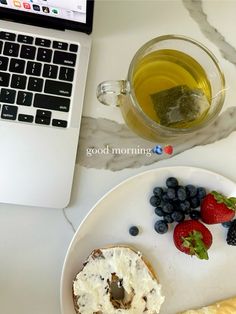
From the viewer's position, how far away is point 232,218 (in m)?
0.78

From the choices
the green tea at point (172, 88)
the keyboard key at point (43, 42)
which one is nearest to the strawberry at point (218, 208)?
the green tea at point (172, 88)

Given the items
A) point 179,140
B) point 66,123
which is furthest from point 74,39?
point 179,140

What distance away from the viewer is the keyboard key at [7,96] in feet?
2.39

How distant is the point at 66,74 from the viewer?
753 millimetres

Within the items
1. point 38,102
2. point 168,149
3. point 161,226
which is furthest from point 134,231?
point 38,102

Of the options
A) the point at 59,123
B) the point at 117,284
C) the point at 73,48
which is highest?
the point at 73,48

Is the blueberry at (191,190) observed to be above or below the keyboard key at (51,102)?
below

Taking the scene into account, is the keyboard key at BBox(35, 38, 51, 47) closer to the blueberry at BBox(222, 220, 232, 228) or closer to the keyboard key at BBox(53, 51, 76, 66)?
the keyboard key at BBox(53, 51, 76, 66)

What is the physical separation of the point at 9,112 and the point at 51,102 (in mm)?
68

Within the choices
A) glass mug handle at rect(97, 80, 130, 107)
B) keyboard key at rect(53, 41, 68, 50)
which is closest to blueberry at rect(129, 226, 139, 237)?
glass mug handle at rect(97, 80, 130, 107)

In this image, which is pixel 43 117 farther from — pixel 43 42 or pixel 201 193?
pixel 201 193

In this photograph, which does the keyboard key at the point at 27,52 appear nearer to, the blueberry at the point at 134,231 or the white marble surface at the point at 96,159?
the white marble surface at the point at 96,159

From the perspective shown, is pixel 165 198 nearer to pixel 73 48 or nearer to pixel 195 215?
pixel 195 215

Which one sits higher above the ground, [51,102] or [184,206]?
[51,102]
